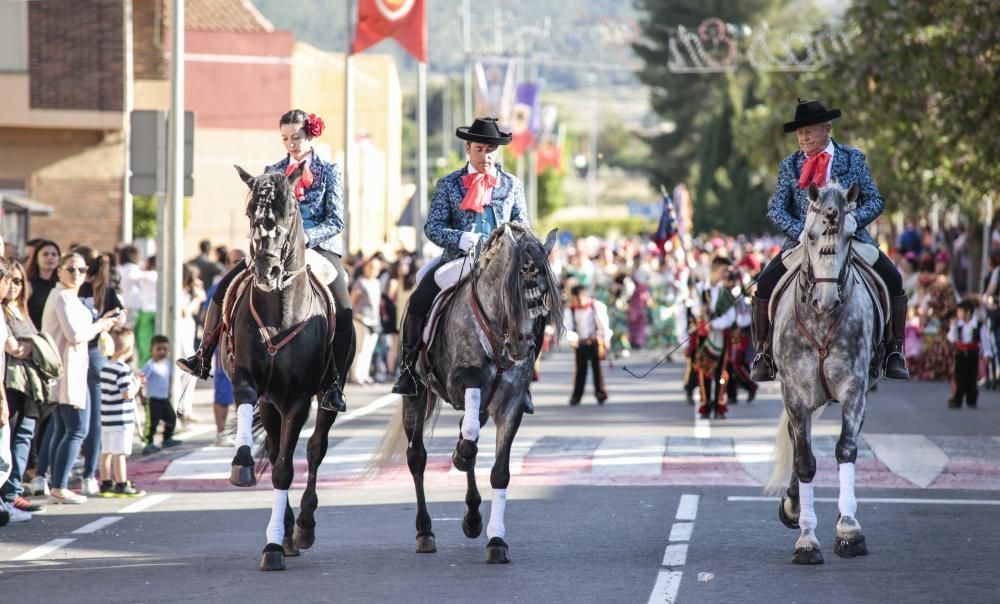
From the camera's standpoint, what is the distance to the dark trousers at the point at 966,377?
75.4ft

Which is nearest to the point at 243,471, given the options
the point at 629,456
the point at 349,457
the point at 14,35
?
the point at 349,457

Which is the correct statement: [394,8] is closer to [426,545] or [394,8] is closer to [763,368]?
[763,368]

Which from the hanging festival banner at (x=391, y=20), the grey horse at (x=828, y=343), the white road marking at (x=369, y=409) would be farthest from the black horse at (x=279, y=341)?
the hanging festival banner at (x=391, y=20)

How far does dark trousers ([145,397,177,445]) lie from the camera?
18.0 m

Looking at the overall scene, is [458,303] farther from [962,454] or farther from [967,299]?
[967,299]

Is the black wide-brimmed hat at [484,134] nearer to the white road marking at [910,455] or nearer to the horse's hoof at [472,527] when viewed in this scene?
the horse's hoof at [472,527]

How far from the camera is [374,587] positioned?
978cm

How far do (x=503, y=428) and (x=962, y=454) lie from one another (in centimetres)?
748

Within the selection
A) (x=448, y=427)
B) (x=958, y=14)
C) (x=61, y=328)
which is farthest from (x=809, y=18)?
(x=61, y=328)

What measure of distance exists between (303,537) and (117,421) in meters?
4.18

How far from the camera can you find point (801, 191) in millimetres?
11930

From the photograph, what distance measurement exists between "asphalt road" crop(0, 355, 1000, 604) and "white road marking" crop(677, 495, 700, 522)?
2 centimetres

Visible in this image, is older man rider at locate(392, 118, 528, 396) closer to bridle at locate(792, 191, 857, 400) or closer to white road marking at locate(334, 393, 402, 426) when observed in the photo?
bridle at locate(792, 191, 857, 400)

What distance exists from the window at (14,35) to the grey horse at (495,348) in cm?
2472
